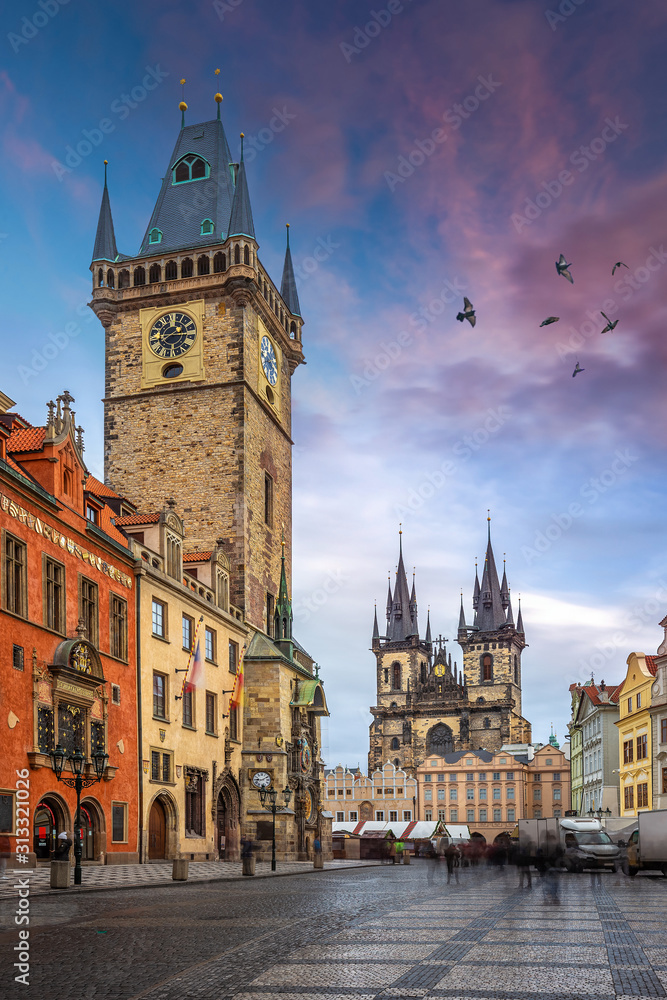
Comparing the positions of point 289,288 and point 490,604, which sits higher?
point 289,288

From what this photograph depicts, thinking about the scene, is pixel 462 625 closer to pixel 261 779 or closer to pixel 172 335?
pixel 172 335

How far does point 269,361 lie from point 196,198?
A: 8904mm

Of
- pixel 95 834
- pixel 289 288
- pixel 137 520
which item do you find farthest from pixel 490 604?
pixel 95 834

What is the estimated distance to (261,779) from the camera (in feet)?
143

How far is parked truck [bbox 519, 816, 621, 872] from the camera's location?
36.3 m


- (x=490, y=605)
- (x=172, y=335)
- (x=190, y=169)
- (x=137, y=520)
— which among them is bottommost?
(x=490, y=605)

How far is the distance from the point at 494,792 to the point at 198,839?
308ft

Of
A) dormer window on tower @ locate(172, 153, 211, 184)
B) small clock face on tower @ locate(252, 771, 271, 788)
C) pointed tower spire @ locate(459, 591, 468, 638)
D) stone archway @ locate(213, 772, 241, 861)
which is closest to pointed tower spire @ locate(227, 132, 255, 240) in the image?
dormer window on tower @ locate(172, 153, 211, 184)

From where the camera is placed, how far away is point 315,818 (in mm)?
49594

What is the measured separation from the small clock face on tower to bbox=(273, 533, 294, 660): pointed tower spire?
237 inches

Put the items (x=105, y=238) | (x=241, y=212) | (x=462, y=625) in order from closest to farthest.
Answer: (x=241, y=212)
(x=105, y=238)
(x=462, y=625)

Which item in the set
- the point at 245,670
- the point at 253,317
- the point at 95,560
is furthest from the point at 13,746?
the point at 253,317

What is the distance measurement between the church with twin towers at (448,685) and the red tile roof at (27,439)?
373 ft

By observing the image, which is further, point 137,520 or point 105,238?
point 105,238
